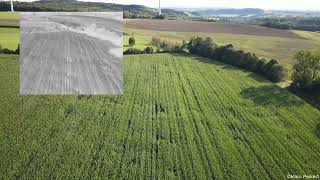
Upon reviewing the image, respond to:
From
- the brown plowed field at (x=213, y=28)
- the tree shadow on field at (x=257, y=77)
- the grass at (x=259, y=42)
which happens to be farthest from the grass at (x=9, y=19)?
the tree shadow on field at (x=257, y=77)

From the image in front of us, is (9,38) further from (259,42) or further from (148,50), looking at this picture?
(259,42)

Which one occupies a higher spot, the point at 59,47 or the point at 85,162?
the point at 59,47

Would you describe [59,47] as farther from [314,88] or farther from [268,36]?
Result: [268,36]

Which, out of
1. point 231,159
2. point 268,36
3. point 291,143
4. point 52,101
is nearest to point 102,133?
point 52,101

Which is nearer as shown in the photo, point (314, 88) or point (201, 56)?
point (314, 88)

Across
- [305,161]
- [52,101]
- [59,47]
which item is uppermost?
[59,47]

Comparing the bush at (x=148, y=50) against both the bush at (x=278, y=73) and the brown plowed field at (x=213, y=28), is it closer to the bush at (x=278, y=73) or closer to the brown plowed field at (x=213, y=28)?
the brown plowed field at (x=213, y=28)

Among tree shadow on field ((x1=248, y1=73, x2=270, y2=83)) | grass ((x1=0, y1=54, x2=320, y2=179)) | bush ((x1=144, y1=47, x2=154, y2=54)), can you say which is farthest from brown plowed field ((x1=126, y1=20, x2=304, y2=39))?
grass ((x1=0, y1=54, x2=320, y2=179))

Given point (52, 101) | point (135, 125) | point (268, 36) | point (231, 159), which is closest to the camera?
point (231, 159)

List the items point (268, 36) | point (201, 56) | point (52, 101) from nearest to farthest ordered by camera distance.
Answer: point (52, 101) → point (201, 56) → point (268, 36)
